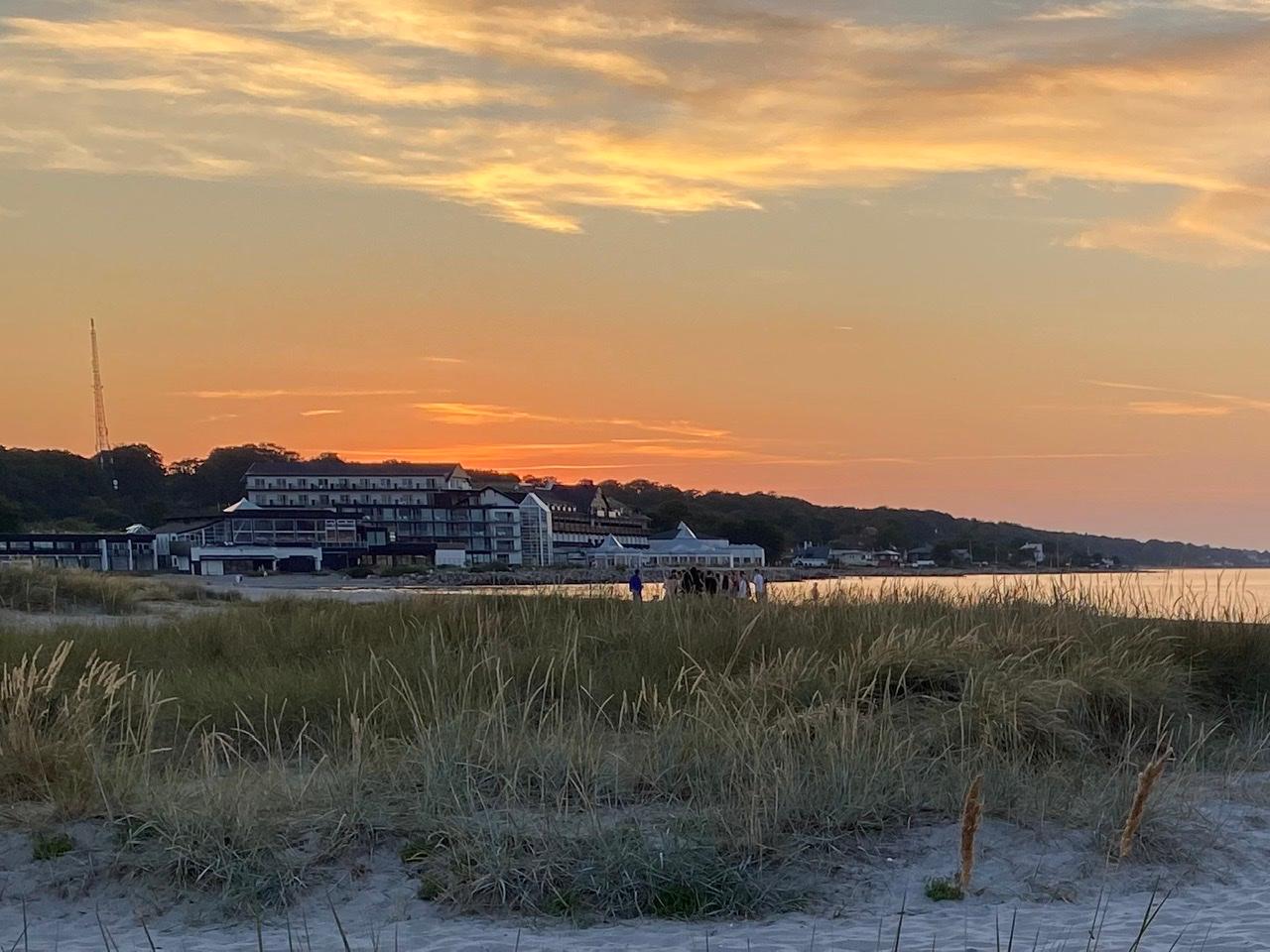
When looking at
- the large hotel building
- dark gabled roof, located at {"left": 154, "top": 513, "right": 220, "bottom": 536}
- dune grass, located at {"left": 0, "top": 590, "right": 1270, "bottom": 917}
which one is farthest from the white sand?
the large hotel building

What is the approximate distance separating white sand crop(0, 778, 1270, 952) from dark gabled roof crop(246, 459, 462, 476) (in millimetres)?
104902

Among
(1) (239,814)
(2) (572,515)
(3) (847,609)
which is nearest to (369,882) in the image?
(1) (239,814)

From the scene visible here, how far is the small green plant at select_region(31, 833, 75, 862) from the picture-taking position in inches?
255

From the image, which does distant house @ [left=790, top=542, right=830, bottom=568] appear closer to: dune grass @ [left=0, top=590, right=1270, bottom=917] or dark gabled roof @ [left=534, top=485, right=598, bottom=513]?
dark gabled roof @ [left=534, top=485, right=598, bottom=513]

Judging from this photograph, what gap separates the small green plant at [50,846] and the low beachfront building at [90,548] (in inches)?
2564

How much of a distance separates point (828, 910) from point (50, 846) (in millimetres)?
3881

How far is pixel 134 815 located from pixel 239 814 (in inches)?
25.1

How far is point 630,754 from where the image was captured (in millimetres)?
7719

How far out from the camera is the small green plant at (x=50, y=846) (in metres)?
6.48

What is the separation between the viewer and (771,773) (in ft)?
22.3

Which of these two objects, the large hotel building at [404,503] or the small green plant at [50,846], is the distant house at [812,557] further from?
the small green plant at [50,846]

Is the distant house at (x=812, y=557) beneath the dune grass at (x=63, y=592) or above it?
beneath

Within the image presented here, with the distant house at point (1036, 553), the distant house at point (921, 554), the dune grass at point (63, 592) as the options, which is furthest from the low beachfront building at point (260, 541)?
the distant house at point (1036, 553)

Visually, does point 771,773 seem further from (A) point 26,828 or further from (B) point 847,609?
(B) point 847,609
